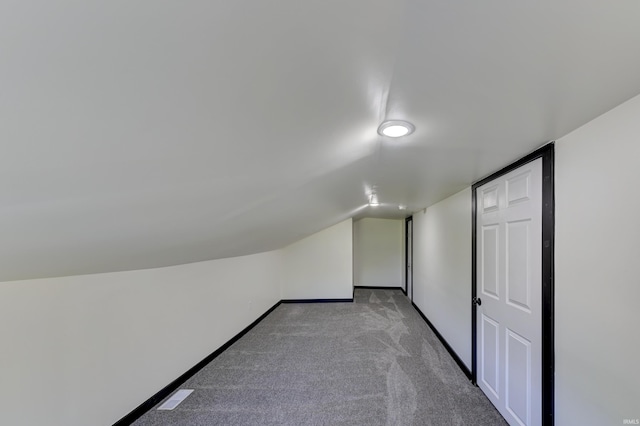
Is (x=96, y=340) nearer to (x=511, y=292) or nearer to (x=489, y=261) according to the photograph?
(x=511, y=292)

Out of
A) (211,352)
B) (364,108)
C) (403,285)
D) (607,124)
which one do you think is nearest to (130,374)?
(211,352)

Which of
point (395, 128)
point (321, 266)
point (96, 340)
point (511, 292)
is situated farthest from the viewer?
point (321, 266)

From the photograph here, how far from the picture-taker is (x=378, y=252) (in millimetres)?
7621

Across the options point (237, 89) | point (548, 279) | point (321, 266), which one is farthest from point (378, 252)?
point (237, 89)

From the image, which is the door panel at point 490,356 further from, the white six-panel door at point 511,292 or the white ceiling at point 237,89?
the white ceiling at point 237,89

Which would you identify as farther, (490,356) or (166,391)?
(166,391)

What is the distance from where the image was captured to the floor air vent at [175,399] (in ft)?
7.75

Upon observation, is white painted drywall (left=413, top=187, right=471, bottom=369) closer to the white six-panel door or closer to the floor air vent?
the white six-panel door

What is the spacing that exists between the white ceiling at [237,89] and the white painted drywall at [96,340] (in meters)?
0.30

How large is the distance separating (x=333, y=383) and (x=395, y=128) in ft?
8.13

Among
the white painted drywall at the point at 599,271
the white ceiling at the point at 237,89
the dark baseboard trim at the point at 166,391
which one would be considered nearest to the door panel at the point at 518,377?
the white painted drywall at the point at 599,271

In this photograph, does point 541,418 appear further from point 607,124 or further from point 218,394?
point 218,394

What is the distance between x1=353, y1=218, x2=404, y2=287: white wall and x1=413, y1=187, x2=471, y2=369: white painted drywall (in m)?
Result: 2.41

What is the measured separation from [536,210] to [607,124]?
26.0 inches
